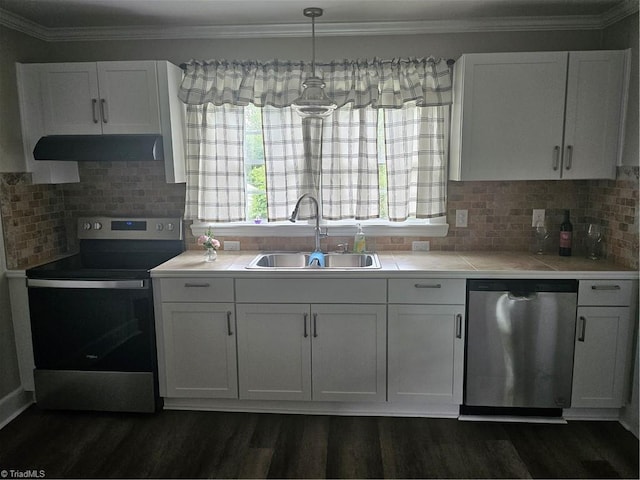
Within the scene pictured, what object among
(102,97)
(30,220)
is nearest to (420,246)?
(102,97)

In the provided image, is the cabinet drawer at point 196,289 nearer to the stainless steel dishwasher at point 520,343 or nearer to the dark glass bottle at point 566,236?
the stainless steel dishwasher at point 520,343

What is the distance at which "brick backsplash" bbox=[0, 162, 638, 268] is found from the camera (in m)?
2.74

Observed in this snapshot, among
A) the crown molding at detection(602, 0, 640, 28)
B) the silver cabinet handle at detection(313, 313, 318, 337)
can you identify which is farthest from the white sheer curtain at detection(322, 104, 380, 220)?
the crown molding at detection(602, 0, 640, 28)

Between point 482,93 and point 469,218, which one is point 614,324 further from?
point 482,93

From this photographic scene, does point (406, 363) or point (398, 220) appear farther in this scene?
point (398, 220)

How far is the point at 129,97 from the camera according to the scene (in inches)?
107

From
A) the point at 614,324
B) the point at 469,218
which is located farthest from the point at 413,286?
the point at 614,324

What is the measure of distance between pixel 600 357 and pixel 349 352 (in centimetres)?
137

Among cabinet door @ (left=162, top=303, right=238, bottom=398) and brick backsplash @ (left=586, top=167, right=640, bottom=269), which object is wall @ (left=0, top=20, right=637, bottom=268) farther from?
cabinet door @ (left=162, top=303, right=238, bottom=398)

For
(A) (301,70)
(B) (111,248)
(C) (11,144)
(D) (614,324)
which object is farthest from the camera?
(B) (111,248)

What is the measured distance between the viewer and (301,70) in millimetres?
2893

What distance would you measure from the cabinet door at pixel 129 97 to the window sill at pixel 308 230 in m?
0.75

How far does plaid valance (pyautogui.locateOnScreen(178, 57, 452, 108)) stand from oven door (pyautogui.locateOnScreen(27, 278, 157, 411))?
1254 millimetres

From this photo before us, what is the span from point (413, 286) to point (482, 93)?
1.17m
